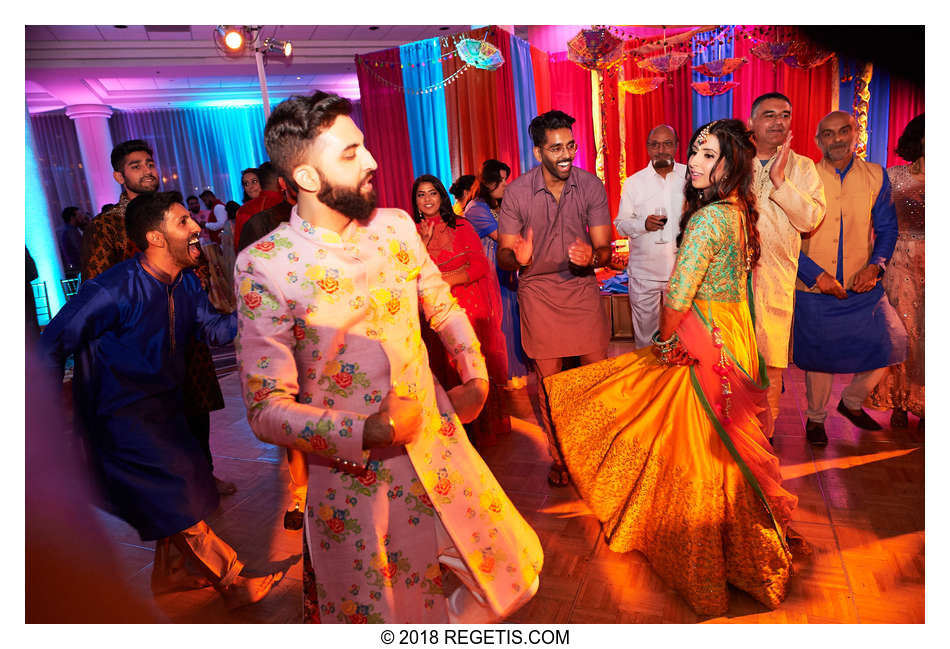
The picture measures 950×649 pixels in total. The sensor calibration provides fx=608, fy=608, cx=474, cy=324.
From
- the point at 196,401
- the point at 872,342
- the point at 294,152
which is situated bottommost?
the point at 872,342

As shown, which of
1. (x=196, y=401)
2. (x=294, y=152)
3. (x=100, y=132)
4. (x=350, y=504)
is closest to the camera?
(x=294, y=152)

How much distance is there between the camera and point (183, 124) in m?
13.9

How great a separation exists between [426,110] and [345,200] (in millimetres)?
6263

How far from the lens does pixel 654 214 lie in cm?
422

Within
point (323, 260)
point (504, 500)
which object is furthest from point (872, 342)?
point (323, 260)

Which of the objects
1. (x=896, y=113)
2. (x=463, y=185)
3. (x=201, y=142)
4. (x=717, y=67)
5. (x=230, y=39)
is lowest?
(x=463, y=185)

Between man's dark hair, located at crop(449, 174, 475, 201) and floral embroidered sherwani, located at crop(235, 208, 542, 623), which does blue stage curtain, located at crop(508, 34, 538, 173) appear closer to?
man's dark hair, located at crop(449, 174, 475, 201)

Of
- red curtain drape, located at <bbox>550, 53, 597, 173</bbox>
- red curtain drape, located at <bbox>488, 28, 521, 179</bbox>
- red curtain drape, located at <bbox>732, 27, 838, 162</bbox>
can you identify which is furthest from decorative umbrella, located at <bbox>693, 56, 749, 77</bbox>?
red curtain drape, located at <bbox>488, 28, 521, 179</bbox>

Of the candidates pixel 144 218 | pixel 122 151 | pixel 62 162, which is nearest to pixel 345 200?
pixel 144 218

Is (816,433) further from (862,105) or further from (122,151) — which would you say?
(862,105)

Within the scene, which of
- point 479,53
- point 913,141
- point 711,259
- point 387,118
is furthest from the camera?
point 387,118

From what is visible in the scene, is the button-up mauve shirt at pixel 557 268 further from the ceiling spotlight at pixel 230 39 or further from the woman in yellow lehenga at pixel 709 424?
the ceiling spotlight at pixel 230 39

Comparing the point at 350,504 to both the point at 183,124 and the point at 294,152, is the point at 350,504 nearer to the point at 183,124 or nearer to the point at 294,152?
the point at 294,152

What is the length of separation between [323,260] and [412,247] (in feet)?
0.85
